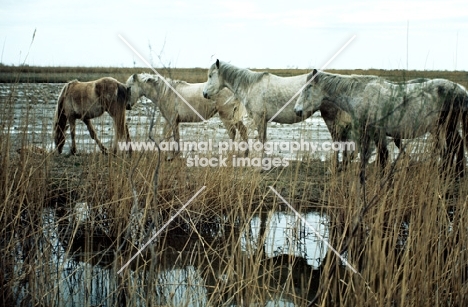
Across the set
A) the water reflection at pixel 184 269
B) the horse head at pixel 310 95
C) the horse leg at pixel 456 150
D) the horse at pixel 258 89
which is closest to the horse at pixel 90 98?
the horse at pixel 258 89

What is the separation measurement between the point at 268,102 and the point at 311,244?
358 centimetres

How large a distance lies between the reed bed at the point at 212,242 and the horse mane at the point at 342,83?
42.7 inches

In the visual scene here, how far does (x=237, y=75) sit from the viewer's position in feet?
26.6

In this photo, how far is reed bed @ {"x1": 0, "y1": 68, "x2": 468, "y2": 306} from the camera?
2.92 meters

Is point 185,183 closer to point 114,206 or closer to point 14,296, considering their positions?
point 114,206

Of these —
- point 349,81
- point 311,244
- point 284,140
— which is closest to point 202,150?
point 311,244

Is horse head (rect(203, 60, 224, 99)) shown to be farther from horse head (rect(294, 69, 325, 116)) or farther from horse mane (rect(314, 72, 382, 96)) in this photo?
horse mane (rect(314, 72, 382, 96))

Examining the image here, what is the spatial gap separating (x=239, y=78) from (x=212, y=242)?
464cm

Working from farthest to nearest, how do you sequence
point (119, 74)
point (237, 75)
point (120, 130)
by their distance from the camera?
1. point (119, 74)
2. point (237, 75)
3. point (120, 130)

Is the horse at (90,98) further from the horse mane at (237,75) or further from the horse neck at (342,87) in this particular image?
the horse neck at (342,87)

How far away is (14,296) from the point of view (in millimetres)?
3174

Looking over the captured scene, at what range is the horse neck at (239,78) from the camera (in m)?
8.06

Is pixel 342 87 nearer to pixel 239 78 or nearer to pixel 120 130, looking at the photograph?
pixel 239 78

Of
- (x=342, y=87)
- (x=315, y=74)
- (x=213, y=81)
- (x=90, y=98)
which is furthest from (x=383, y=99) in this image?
(x=90, y=98)
